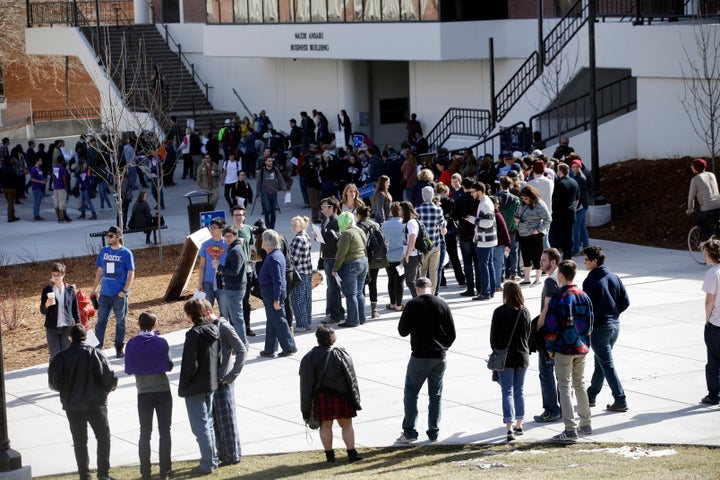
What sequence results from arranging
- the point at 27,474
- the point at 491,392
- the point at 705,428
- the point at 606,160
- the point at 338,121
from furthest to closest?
the point at 338,121
the point at 606,160
the point at 491,392
the point at 705,428
the point at 27,474

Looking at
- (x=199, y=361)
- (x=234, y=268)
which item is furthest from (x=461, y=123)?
(x=199, y=361)

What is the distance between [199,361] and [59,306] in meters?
3.82

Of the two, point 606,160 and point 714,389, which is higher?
point 606,160

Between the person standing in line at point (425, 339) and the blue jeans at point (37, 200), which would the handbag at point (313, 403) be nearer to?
the person standing in line at point (425, 339)

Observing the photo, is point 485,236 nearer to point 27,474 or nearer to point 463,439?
point 463,439

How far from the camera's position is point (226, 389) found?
10398mm

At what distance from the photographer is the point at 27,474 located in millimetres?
9664

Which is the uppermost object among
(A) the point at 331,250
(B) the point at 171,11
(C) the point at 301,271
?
(B) the point at 171,11

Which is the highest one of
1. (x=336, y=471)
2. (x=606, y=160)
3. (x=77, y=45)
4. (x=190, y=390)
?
(x=77, y=45)

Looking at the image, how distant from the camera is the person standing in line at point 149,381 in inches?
392

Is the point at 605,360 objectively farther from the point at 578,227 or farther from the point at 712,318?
the point at 578,227

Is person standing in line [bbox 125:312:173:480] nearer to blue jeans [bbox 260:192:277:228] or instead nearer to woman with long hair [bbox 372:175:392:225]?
woman with long hair [bbox 372:175:392:225]

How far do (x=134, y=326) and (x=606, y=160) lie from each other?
13594 millimetres

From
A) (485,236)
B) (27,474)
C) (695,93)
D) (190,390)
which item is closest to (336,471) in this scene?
(190,390)
